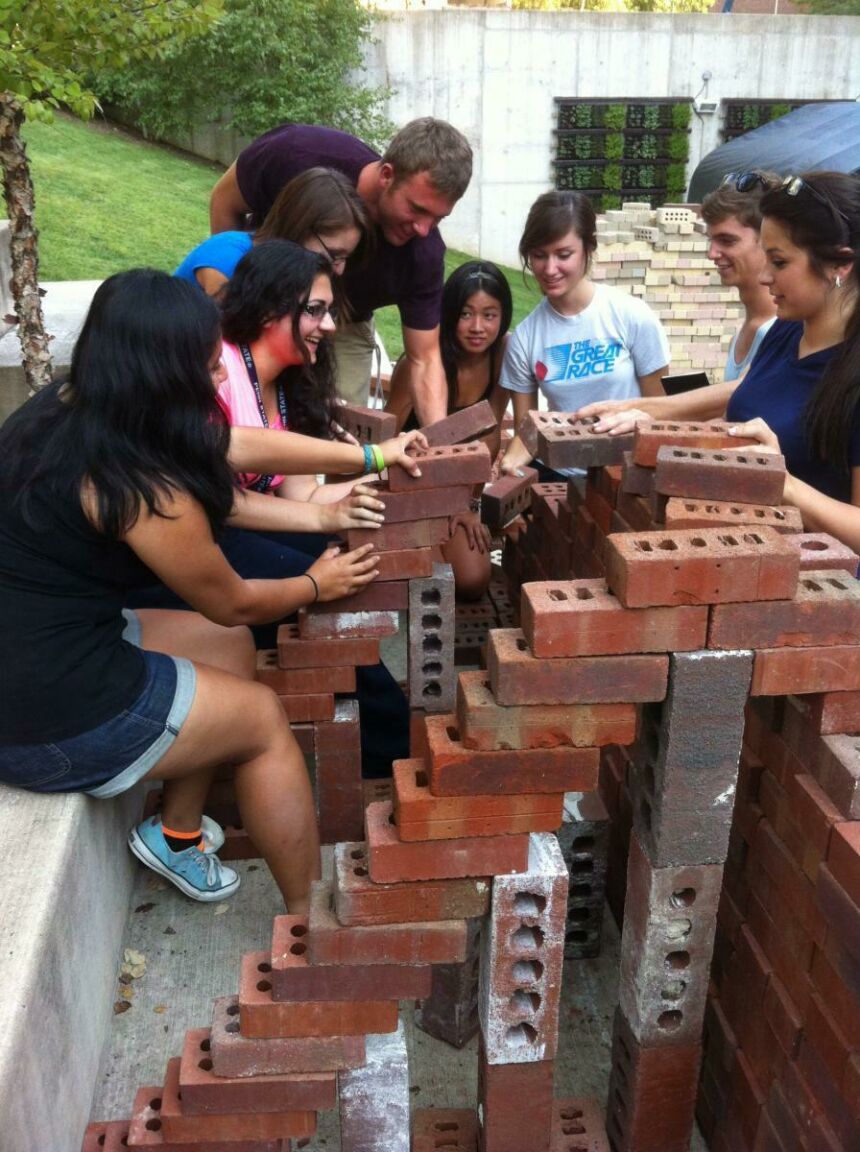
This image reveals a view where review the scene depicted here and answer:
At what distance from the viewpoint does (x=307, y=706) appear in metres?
2.72

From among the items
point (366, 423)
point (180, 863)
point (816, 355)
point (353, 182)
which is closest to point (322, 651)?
point (180, 863)

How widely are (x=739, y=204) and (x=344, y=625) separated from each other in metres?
2.08

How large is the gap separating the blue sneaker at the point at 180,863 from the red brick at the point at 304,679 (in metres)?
0.48

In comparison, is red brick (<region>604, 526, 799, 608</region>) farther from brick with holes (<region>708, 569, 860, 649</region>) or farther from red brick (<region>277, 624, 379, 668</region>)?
red brick (<region>277, 624, 379, 668</region>)

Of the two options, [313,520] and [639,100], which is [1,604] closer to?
[313,520]

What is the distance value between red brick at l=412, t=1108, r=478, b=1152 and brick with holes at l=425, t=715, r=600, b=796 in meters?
0.86

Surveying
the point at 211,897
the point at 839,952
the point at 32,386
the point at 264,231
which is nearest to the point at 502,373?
the point at 264,231

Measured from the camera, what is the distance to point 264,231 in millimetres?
3260

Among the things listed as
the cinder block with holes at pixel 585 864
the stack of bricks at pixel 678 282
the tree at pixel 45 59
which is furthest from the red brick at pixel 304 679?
the stack of bricks at pixel 678 282

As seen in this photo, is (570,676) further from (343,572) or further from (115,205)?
(115,205)

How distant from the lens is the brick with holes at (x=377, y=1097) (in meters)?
1.86

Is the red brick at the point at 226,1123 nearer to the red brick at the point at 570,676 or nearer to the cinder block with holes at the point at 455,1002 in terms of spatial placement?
the cinder block with holes at the point at 455,1002

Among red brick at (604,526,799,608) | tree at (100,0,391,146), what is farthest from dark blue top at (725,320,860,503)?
tree at (100,0,391,146)

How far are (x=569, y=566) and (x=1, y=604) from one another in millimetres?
1700
